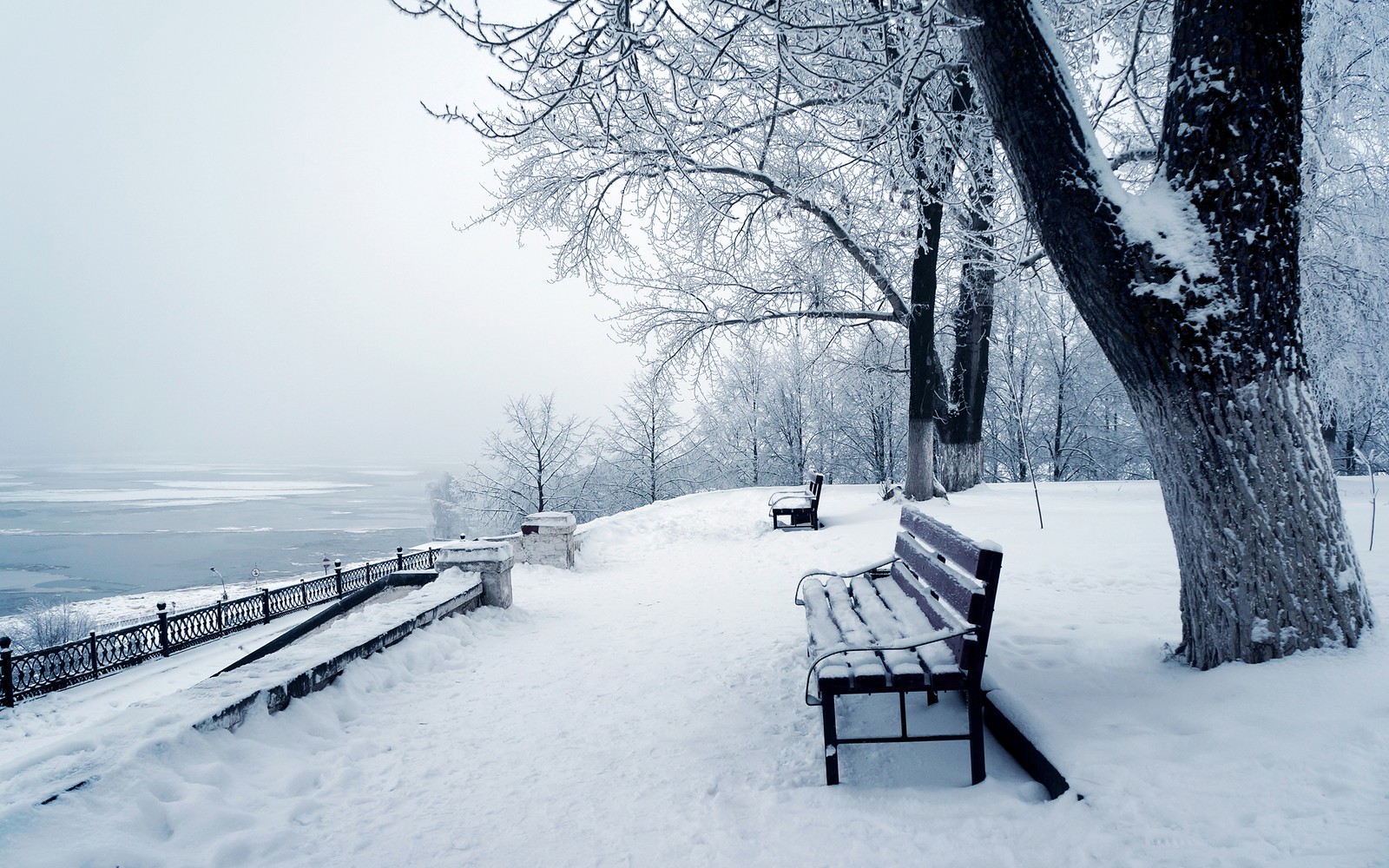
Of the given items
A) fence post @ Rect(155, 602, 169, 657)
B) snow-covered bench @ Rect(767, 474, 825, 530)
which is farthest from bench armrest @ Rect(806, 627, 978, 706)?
fence post @ Rect(155, 602, 169, 657)

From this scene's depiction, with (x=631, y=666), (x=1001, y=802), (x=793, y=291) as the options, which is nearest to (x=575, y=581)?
(x=631, y=666)

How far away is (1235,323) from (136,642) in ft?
61.1

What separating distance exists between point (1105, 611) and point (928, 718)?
5.96ft

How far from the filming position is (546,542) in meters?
9.97

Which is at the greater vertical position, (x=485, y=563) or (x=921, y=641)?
(x=921, y=641)

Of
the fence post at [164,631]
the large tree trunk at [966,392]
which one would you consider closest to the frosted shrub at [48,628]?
the fence post at [164,631]

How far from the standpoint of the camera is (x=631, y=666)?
4.62 metres

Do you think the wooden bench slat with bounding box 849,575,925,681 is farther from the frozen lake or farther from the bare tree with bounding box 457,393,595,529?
the frozen lake

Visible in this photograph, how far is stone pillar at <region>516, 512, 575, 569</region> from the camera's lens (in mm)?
9938

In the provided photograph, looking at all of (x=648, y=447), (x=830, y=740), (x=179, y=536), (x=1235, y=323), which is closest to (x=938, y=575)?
(x=830, y=740)

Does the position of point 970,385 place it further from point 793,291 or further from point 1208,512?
point 1208,512

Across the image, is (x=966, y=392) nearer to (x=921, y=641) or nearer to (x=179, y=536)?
(x=921, y=641)


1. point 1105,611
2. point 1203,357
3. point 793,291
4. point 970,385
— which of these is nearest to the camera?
point 1203,357

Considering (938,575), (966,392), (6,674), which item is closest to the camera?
(938,575)
